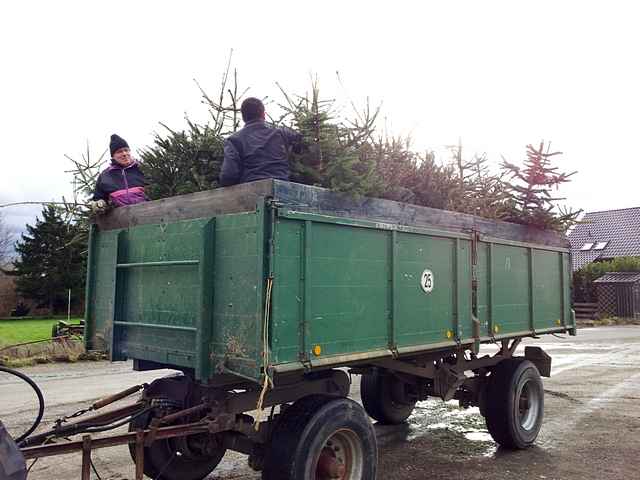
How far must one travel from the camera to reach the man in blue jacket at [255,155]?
4090 mm

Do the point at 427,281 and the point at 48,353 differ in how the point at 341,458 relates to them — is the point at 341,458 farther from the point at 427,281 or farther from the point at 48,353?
the point at 48,353

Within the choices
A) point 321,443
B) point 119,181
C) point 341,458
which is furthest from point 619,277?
point 119,181

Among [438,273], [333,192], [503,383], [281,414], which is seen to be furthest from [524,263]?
[281,414]

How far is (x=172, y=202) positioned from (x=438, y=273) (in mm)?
2244

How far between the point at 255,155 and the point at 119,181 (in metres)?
1.34

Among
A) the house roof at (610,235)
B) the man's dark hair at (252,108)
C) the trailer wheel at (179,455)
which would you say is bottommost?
the trailer wheel at (179,455)

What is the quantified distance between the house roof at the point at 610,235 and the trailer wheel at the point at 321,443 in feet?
107

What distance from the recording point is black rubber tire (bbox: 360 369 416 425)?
6.87 m

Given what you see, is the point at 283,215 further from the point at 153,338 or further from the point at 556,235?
the point at 556,235

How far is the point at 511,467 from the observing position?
5289 millimetres

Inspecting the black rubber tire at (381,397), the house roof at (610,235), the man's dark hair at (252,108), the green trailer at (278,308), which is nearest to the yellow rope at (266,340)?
the green trailer at (278,308)

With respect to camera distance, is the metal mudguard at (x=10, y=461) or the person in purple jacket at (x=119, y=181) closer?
the metal mudguard at (x=10, y=461)

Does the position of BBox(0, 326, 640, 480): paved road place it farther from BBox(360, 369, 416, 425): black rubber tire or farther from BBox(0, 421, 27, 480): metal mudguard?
BBox(0, 421, 27, 480): metal mudguard

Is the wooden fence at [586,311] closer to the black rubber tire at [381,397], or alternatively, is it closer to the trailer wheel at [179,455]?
the black rubber tire at [381,397]
